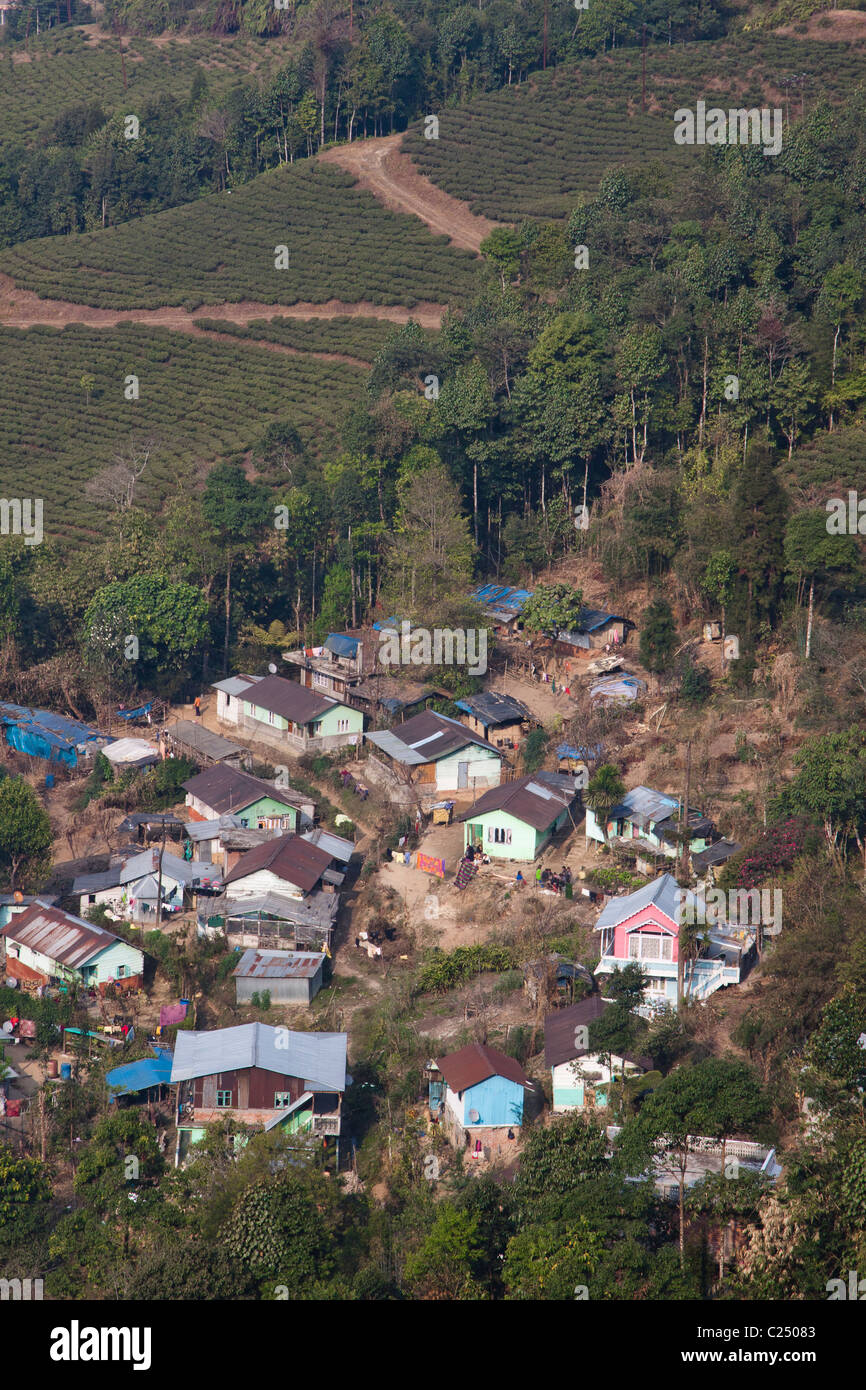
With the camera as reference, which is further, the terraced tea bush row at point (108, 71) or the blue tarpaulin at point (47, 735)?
the terraced tea bush row at point (108, 71)

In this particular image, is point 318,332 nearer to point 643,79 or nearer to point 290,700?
point 643,79

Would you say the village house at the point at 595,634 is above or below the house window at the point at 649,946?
above

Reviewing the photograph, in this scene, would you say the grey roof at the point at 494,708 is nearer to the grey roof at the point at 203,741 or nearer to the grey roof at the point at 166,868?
the grey roof at the point at 203,741

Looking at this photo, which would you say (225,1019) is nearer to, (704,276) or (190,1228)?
(190,1228)

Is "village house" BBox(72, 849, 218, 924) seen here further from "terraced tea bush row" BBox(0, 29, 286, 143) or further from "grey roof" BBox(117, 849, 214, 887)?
"terraced tea bush row" BBox(0, 29, 286, 143)

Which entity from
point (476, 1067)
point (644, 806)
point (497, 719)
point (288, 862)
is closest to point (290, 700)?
point (497, 719)

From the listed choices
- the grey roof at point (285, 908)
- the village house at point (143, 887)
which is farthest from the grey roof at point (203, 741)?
the grey roof at point (285, 908)
